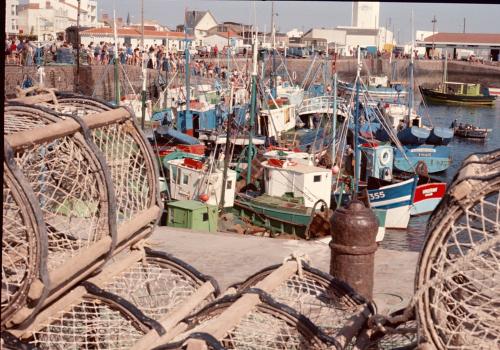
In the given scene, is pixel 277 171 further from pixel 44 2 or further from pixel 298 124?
pixel 44 2

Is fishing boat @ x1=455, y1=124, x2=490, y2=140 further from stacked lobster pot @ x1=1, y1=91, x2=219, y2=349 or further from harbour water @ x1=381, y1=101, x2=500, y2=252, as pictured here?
stacked lobster pot @ x1=1, y1=91, x2=219, y2=349

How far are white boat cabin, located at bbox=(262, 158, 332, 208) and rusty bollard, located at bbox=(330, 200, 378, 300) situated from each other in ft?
33.8

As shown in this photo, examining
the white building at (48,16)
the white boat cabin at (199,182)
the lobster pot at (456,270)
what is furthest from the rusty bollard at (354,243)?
the white building at (48,16)

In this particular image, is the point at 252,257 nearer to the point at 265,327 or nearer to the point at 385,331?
the point at 385,331

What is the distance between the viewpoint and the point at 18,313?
2525mm

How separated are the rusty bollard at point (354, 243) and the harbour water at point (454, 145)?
0.47 metres

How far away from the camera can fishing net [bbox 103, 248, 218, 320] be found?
359 centimetres

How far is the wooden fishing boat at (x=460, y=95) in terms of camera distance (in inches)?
1764

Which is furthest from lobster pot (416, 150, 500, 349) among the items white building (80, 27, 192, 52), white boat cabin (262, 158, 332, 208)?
white building (80, 27, 192, 52)

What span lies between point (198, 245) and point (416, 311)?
408 cm

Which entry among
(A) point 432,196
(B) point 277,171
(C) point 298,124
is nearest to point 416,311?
(B) point 277,171

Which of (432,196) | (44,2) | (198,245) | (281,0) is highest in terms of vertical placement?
(44,2)

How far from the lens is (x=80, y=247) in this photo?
3.22 meters

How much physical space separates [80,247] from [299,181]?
11690 mm
